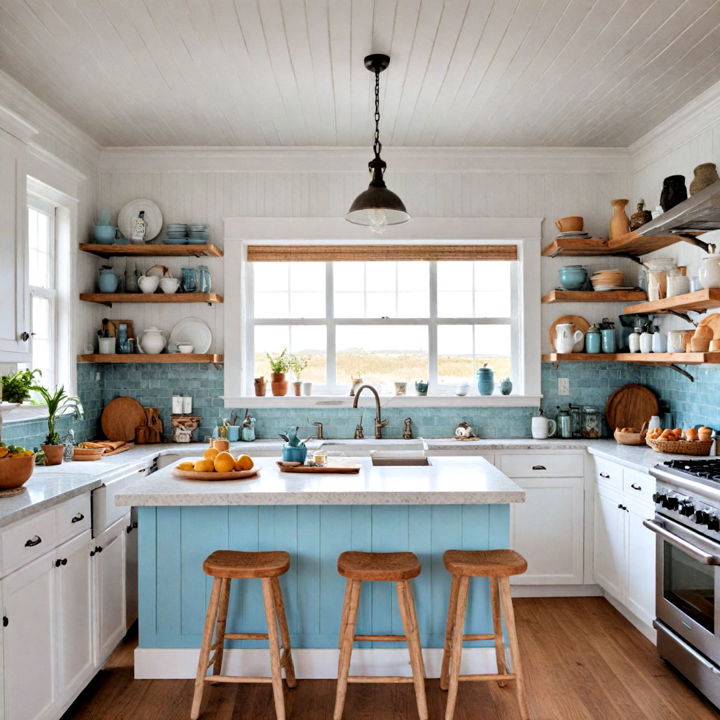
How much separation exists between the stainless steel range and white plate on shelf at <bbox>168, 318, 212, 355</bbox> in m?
3.16

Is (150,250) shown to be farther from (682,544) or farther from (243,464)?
(682,544)

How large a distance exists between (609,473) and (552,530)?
1.92 ft

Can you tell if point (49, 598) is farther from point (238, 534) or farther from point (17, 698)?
point (238, 534)

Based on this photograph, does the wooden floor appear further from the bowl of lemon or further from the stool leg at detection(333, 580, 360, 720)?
the bowl of lemon

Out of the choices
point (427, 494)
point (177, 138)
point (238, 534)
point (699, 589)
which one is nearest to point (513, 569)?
point (427, 494)

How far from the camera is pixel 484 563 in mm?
2717

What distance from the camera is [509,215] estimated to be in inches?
192

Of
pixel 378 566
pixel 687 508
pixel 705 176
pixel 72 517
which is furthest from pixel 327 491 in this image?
pixel 705 176

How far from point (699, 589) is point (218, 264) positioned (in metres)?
3.70

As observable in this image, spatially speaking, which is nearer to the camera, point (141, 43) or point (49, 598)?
point (49, 598)

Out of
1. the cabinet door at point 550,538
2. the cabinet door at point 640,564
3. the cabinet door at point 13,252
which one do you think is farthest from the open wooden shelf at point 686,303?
the cabinet door at point 13,252

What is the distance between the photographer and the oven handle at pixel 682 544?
109 inches

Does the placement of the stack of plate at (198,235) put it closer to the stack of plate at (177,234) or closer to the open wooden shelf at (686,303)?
the stack of plate at (177,234)

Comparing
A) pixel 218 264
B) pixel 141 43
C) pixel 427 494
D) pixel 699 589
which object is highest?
pixel 141 43
